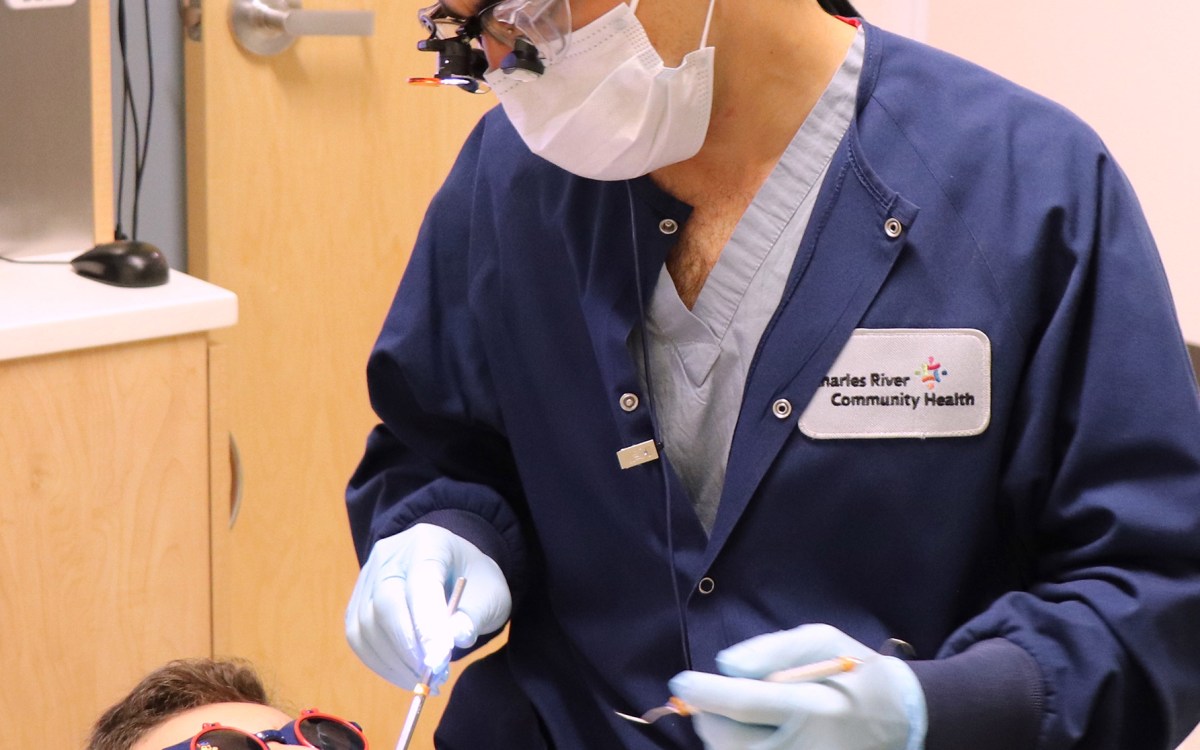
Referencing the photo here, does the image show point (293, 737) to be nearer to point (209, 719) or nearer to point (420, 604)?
point (209, 719)

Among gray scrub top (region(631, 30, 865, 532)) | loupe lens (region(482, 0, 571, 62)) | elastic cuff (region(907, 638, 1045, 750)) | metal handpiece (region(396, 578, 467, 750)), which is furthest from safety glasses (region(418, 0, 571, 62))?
elastic cuff (region(907, 638, 1045, 750))

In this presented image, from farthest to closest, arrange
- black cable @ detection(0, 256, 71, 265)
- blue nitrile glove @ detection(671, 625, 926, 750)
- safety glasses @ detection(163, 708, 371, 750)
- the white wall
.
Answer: the white wall < black cable @ detection(0, 256, 71, 265) < safety glasses @ detection(163, 708, 371, 750) < blue nitrile glove @ detection(671, 625, 926, 750)

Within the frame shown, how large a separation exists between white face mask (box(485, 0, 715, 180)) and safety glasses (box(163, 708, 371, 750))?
59 cm

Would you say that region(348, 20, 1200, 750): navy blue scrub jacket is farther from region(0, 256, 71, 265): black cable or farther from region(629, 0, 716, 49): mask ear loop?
region(0, 256, 71, 265): black cable

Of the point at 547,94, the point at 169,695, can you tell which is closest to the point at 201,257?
the point at 169,695

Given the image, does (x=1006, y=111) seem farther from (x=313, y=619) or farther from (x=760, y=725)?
(x=313, y=619)

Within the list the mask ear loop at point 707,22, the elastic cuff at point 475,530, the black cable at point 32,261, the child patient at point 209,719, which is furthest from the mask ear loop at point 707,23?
the black cable at point 32,261

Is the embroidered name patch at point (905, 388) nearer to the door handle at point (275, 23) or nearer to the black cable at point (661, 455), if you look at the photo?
the black cable at point (661, 455)

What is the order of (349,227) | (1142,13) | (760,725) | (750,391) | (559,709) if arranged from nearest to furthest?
1. (760,725)
2. (750,391)
3. (559,709)
4. (1142,13)
5. (349,227)

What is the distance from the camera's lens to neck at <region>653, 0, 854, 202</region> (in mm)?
1280

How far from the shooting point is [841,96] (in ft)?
4.24

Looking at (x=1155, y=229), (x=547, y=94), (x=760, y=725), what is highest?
(x=547, y=94)

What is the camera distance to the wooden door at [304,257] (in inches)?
89.6

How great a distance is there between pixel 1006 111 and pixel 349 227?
4.65ft
